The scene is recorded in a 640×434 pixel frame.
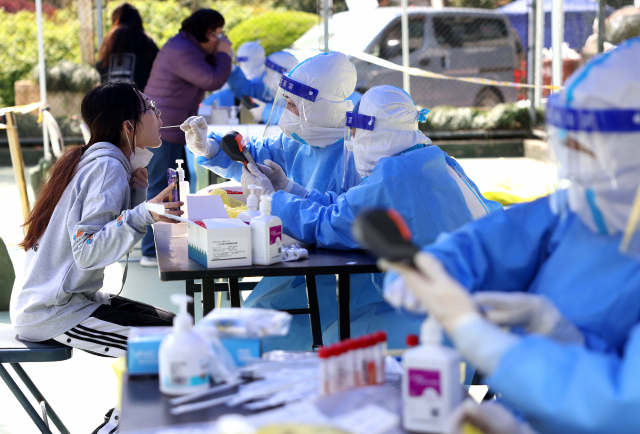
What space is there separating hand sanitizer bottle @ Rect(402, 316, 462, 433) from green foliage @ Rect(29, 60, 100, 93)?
33.4ft

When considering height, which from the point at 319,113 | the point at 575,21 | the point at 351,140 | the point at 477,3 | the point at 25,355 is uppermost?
the point at 477,3

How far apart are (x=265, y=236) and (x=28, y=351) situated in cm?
79

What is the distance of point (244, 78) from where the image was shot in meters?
6.56

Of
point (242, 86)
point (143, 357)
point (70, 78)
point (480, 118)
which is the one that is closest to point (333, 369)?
point (143, 357)

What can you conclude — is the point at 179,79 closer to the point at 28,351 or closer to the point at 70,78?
the point at 28,351

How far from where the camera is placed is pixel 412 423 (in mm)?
1099

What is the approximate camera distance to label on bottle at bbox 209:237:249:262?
207 centimetres

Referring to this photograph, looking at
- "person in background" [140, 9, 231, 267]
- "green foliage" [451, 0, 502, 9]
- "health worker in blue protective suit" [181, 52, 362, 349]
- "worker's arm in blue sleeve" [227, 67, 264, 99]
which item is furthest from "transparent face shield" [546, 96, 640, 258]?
"green foliage" [451, 0, 502, 9]

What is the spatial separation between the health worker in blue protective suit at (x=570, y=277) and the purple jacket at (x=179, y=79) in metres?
3.71

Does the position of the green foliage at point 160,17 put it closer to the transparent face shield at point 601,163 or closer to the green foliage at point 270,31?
the green foliage at point 270,31

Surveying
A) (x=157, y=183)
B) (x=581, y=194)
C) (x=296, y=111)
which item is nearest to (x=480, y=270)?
(x=581, y=194)

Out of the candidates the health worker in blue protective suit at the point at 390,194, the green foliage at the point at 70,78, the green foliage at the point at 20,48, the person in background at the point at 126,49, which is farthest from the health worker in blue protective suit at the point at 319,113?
the green foliage at the point at 20,48

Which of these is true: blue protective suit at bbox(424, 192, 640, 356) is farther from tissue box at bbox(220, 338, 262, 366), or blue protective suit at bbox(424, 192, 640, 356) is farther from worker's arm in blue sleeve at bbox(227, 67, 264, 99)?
worker's arm in blue sleeve at bbox(227, 67, 264, 99)

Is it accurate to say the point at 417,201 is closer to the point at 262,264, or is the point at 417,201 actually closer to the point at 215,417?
the point at 262,264
